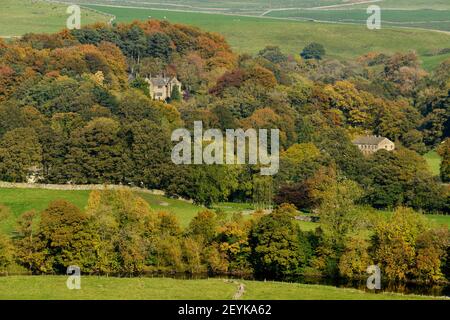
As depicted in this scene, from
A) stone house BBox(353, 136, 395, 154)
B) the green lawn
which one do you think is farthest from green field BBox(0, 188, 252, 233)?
Answer: stone house BBox(353, 136, 395, 154)

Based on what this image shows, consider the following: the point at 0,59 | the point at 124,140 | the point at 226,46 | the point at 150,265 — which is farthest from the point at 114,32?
the point at 150,265

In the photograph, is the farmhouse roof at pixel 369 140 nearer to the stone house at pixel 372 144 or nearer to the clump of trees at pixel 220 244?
the stone house at pixel 372 144

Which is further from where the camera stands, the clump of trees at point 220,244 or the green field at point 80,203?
the green field at point 80,203

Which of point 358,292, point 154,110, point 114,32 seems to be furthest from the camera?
point 114,32

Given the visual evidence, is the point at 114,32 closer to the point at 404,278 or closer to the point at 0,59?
the point at 0,59

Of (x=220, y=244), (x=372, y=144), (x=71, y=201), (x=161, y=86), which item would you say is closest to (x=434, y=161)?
(x=372, y=144)

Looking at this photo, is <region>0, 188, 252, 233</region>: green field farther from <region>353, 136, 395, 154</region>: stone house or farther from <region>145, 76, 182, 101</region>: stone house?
<region>145, 76, 182, 101</region>: stone house

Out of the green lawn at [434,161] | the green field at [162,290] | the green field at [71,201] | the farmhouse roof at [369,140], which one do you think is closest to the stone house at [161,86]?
the farmhouse roof at [369,140]
